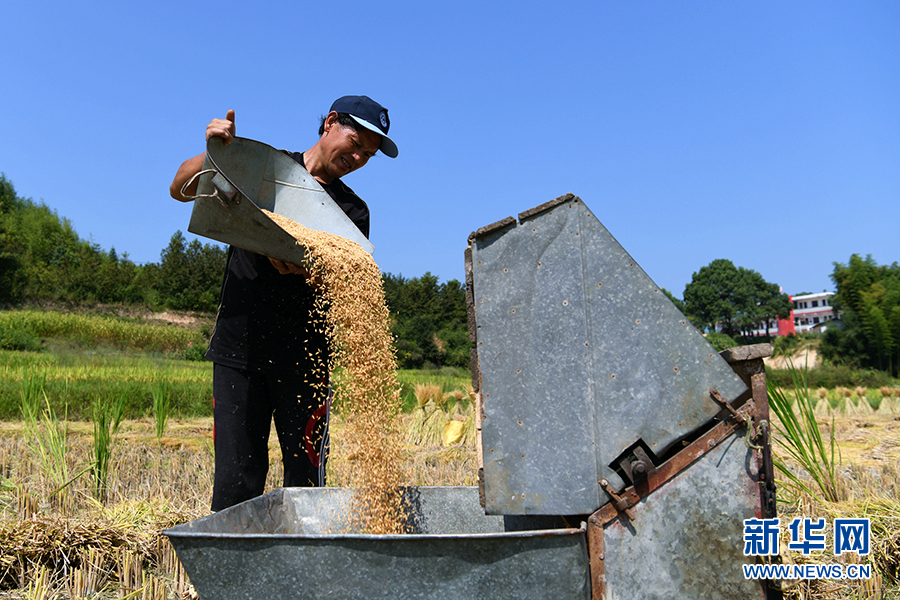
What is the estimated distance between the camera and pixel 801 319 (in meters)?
56.7

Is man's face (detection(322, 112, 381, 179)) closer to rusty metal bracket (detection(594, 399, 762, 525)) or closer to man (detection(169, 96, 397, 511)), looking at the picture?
man (detection(169, 96, 397, 511))

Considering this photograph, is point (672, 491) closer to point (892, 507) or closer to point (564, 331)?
point (564, 331)

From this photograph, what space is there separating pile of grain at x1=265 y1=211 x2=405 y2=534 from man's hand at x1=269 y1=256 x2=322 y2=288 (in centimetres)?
1

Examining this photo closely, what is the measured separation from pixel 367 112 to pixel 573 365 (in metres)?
1.70

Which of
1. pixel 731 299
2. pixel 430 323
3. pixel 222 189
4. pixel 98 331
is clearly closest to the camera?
pixel 222 189

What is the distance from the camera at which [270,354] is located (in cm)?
252

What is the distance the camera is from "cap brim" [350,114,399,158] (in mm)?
2654

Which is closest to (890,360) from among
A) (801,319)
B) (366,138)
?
(366,138)

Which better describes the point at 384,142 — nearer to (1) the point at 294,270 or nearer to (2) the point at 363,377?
(1) the point at 294,270

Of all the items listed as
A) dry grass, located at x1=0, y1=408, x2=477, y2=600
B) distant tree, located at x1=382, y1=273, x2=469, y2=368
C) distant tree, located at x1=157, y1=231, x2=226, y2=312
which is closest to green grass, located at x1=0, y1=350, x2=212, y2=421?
dry grass, located at x1=0, y1=408, x2=477, y2=600

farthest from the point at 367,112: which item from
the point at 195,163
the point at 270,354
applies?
the point at 270,354

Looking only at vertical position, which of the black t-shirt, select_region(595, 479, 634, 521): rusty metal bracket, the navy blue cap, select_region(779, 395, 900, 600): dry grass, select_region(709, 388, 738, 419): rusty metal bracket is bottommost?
select_region(779, 395, 900, 600): dry grass

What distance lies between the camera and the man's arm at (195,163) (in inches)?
91.5

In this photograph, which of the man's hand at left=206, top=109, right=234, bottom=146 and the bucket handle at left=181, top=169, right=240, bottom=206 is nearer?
the bucket handle at left=181, top=169, right=240, bottom=206
